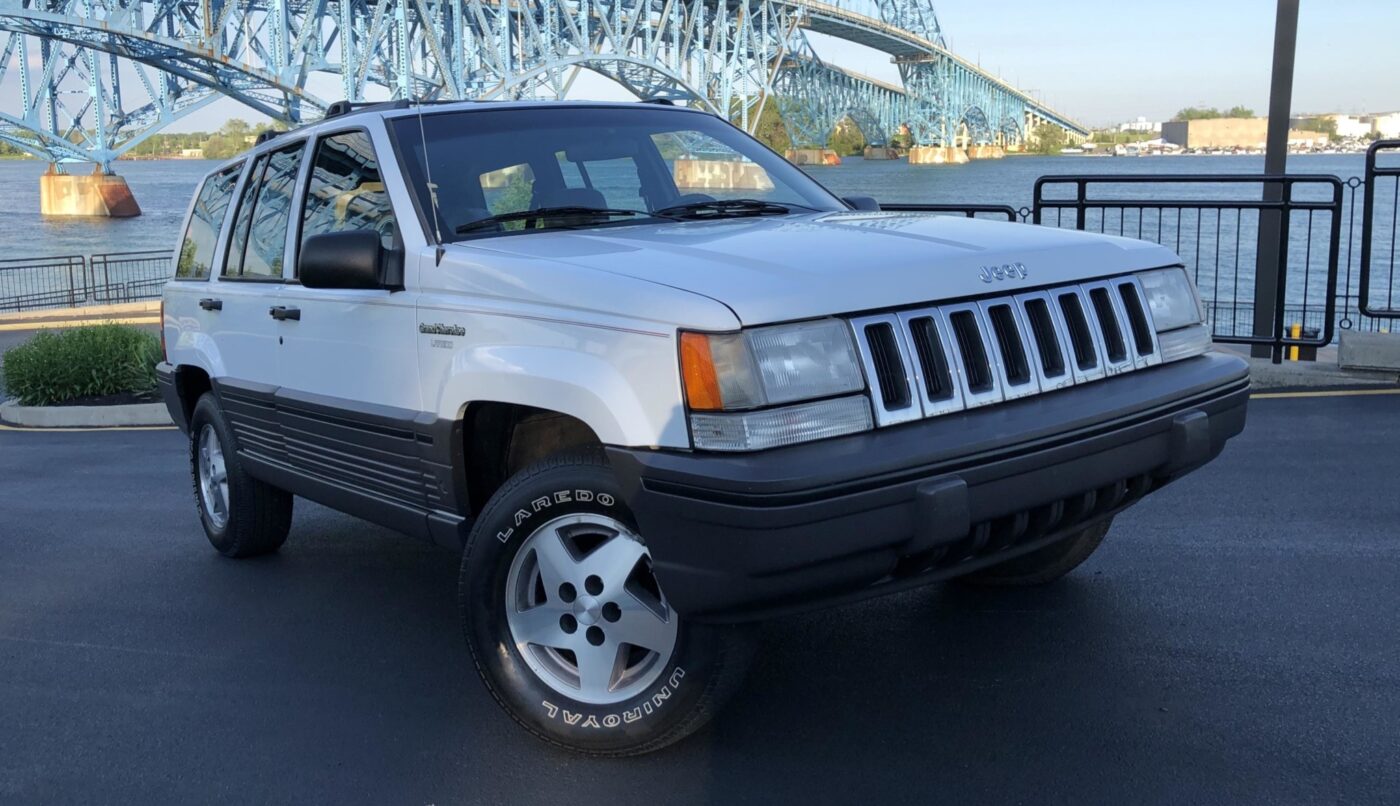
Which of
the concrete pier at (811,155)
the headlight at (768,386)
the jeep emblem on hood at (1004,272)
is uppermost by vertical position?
the concrete pier at (811,155)

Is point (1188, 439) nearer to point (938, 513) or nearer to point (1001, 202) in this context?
point (938, 513)

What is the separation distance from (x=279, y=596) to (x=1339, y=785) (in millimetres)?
3975

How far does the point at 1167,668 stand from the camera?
4195 millimetres

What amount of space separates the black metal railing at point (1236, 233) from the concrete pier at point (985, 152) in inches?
2260

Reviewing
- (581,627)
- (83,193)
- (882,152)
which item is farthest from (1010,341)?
(882,152)

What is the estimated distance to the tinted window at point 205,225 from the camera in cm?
588

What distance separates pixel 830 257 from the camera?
3576 mm

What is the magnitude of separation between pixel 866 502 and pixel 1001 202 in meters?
60.8

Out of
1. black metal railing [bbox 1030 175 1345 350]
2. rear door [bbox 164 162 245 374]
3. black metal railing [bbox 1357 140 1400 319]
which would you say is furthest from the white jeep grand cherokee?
black metal railing [bbox 1357 140 1400 319]

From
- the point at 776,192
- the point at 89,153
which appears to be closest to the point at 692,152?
the point at 776,192

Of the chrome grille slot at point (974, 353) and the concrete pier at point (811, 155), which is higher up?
the concrete pier at point (811, 155)

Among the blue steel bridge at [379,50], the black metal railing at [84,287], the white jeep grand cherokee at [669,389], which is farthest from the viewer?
the blue steel bridge at [379,50]

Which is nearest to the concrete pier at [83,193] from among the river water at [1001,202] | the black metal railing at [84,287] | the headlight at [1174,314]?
the river water at [1001,202]

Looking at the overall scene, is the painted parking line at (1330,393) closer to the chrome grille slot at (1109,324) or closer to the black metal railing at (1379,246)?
the black metal railing at (1379,246)
